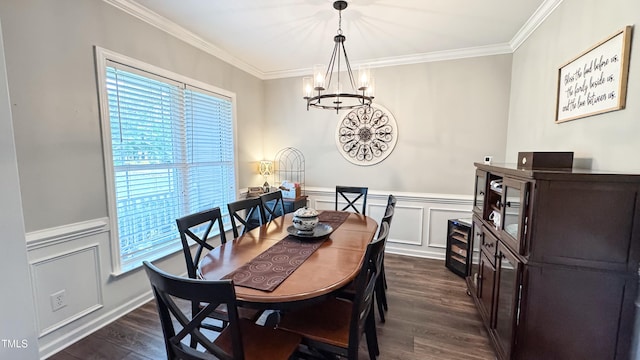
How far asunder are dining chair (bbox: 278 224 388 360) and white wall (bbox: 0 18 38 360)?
139 cm

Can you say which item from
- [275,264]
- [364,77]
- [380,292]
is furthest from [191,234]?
[364,77]

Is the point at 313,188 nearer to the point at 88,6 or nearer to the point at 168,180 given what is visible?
the point at 168,180

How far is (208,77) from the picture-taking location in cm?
315

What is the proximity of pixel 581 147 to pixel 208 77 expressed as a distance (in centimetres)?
354

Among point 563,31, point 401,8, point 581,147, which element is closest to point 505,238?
point 581,147

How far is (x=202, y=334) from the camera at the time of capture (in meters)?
1.16

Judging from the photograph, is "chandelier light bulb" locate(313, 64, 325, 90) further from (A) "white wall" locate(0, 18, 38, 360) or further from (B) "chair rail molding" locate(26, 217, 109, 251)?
(B) "chair rail molding" locate(26, 217, 109, 251)

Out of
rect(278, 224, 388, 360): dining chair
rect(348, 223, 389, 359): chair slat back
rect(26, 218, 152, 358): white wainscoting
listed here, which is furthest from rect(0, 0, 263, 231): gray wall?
rect(348, 223, 389, 359): chair slat back

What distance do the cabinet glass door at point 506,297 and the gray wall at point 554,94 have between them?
0.77 metres

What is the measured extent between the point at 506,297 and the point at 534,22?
2.49 meters

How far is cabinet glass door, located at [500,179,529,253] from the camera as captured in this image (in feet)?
4.76

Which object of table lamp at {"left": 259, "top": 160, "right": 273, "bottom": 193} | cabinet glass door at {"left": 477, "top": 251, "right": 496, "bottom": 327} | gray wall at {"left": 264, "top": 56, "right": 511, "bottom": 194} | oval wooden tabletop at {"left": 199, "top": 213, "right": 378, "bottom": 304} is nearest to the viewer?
oval wooden tabletop at {"left": 199, "top": 213, "right": 378, "bottom": 304}

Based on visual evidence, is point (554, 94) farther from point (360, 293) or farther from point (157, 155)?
point (157, 155)

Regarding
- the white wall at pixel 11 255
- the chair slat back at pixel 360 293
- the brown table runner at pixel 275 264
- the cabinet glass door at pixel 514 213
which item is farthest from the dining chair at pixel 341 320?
the white wall at pixel 11 255
